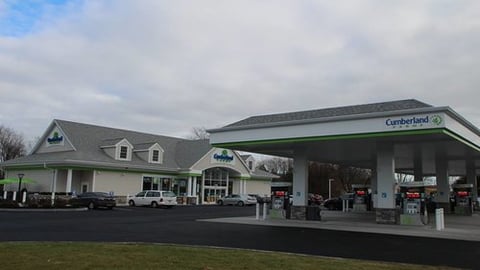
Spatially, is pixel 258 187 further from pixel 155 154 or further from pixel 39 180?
pixel 39 180

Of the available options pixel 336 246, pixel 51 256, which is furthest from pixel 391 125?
pixel 51 256

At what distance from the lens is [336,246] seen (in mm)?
14336

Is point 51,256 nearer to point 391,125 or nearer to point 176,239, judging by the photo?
point 176,239

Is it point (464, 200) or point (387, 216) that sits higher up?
point (464, 200)

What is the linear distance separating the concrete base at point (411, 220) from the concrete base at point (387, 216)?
12.8 inches

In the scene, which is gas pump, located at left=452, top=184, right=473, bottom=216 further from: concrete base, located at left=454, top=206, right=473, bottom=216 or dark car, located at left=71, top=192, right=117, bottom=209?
dark car, located at left=71, top=192, right=117, bottom=209

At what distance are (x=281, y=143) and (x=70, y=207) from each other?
18.8 meters

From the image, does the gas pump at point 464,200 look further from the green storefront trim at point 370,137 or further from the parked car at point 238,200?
the parked car at point 238,200

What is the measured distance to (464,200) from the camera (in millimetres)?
36406

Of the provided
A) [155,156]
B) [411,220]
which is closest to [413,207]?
[411,220]

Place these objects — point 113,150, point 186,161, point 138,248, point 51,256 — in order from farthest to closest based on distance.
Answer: point 186,161 → point 113,150 → point 138,248 → point 51,256

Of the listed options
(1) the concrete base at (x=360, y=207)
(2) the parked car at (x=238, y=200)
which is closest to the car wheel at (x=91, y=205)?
(2) the parked car at (x=238, y=200)

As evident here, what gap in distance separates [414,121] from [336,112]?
474 centimetres

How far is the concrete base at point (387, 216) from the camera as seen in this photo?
2305 cm
